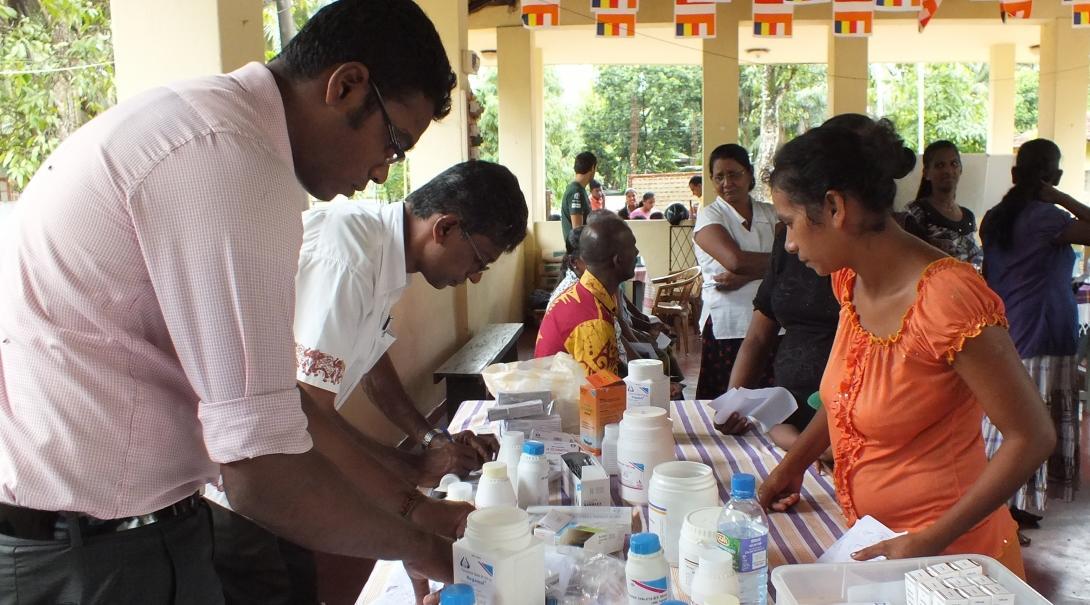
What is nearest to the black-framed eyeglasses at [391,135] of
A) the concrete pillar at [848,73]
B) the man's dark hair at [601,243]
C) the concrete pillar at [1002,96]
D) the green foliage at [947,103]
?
the man's dark hair at [601,243]

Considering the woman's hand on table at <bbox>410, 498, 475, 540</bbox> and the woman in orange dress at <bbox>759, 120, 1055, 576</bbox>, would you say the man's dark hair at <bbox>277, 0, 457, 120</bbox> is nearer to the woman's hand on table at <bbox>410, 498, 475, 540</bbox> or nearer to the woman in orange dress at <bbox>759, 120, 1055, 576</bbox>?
the woman's hand on table at <bbox>410, 498, 475, 540</bbox>

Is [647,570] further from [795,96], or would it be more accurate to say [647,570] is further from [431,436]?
[795,96]

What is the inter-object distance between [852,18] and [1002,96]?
5.43 meters

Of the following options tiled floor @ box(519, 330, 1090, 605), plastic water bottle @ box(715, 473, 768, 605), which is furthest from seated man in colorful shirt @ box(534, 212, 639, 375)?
tiled floor @ box(519, 330, 1090, 605)

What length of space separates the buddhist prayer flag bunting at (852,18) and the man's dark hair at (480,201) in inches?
227

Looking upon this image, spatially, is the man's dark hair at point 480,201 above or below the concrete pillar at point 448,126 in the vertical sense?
below

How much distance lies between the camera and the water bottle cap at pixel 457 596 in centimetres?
99

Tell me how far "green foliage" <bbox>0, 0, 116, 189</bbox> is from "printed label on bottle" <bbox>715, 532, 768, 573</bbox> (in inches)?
133

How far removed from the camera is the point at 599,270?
3055 mm

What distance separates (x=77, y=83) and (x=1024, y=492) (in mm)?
4665

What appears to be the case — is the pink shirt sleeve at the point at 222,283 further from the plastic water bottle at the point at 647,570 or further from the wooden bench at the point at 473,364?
the wooden bench at the point at 473,364

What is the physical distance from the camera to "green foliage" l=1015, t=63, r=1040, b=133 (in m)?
20.5

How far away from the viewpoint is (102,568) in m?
1.01

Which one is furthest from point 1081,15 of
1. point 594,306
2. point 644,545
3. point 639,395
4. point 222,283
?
point 222,283
